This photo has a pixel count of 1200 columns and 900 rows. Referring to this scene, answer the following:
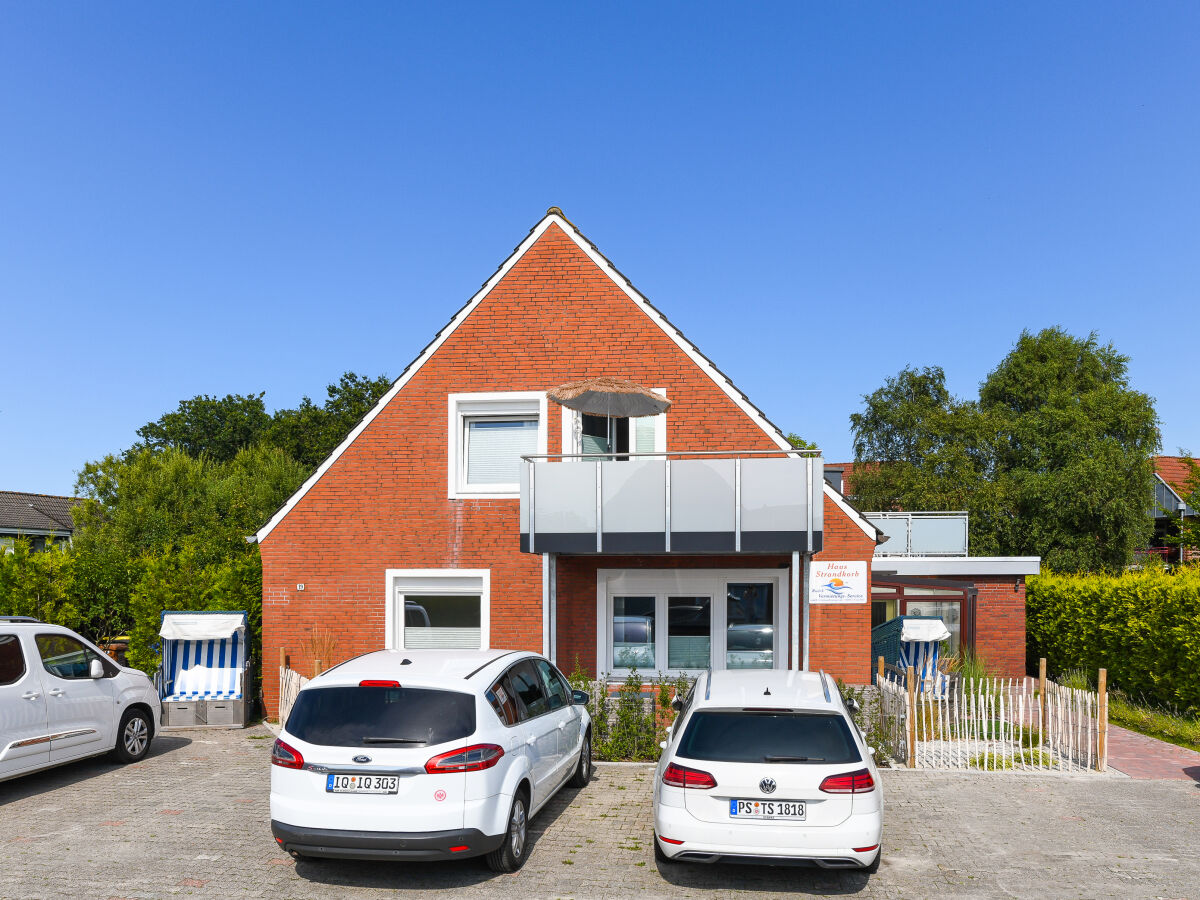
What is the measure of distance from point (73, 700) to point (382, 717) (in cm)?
535

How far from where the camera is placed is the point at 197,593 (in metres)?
14.8

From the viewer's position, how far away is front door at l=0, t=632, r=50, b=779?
345 inches

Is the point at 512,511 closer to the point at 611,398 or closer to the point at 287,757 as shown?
the point at 611,398

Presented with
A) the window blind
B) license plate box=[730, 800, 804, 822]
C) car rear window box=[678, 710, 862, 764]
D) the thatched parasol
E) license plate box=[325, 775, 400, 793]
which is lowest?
license plate box=[730, 800, 804, 822]

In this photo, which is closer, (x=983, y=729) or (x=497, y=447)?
(x=983, y=729)

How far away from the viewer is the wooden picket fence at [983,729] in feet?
35.1

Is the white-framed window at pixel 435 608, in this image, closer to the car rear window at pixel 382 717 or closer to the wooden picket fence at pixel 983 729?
the wooden picket fence at pixel 983 729

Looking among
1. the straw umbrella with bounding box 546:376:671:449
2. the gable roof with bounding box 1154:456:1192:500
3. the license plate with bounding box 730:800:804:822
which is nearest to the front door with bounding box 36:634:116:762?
the straw umbrella with bounding box 546:376:671:449

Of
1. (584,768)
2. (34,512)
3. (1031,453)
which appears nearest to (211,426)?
(34,512)

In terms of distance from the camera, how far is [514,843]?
270 inches

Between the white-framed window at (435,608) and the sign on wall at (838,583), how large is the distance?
4924 millimetres

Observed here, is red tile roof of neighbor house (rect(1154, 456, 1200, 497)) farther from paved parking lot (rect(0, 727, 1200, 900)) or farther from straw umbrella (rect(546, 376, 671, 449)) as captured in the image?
paved parking lot (rect(0, 727, 1200, 900))

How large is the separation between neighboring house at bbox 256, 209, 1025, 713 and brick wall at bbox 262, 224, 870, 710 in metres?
0.02

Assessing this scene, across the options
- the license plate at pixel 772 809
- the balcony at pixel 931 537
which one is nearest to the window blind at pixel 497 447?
the license plate at pixel 772 809
